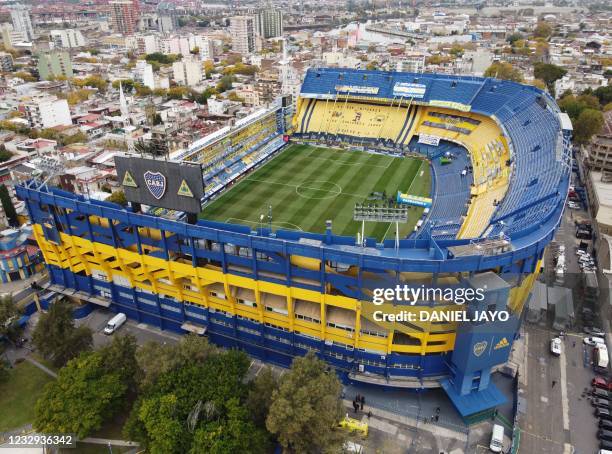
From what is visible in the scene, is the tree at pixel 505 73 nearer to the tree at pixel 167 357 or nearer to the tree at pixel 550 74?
the tree at pixel 550 74

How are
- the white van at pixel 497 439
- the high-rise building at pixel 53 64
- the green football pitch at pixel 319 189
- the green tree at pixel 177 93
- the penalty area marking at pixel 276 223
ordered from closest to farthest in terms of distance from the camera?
the white van at pixel 497 439
the penalty area marking at pixel 276 223
the green football pitch at pixel 319 189
the green tree at pixel 177 93
the high-rise building at pixel 53 64

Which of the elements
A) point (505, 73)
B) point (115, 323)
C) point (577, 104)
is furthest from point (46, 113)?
point (505, 73)

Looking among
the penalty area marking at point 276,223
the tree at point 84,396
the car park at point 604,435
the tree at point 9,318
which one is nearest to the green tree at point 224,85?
the penalty area marking at point 276,223

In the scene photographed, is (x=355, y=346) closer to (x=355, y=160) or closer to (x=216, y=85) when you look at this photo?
(x=355, y=160)

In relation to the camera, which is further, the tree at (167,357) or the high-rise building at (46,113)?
the high-rise building at (46,113)

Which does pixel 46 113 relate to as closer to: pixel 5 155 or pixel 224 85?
pixel 5 155

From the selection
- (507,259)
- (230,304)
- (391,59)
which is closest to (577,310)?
(507,259)

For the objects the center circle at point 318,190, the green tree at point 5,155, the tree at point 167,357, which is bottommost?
the center circle at point 318,190

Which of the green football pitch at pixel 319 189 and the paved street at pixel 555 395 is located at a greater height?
the green football pitch at pixel 319 189
